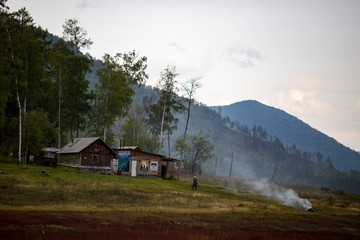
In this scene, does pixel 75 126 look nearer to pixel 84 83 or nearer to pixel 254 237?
pixel 84 83

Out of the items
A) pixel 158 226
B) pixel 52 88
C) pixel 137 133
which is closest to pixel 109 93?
pixel 52 88

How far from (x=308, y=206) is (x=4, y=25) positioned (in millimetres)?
42467

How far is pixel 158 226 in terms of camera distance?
21094mm

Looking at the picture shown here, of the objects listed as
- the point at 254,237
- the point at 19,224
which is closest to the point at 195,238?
the point at 254,237

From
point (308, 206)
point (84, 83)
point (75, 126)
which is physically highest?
point (84, 83)

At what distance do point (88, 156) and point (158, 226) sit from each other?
112ft

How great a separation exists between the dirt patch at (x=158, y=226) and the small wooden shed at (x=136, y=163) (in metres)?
30.5

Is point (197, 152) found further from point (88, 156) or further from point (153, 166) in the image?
point (88, 156)

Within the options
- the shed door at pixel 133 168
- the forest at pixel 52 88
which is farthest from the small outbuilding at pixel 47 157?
the shed door at pixel 133 168

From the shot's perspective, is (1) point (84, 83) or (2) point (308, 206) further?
(1) point (84, 83)

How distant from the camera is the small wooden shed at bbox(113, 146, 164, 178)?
56500 millimetres

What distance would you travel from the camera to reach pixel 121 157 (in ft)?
189

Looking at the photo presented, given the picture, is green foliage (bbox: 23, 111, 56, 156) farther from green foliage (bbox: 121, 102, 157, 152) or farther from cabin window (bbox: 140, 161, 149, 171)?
green foliage (bbox: 121, 102, 157, 152)

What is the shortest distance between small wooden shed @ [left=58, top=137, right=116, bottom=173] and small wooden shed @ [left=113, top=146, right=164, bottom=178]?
2.03m
